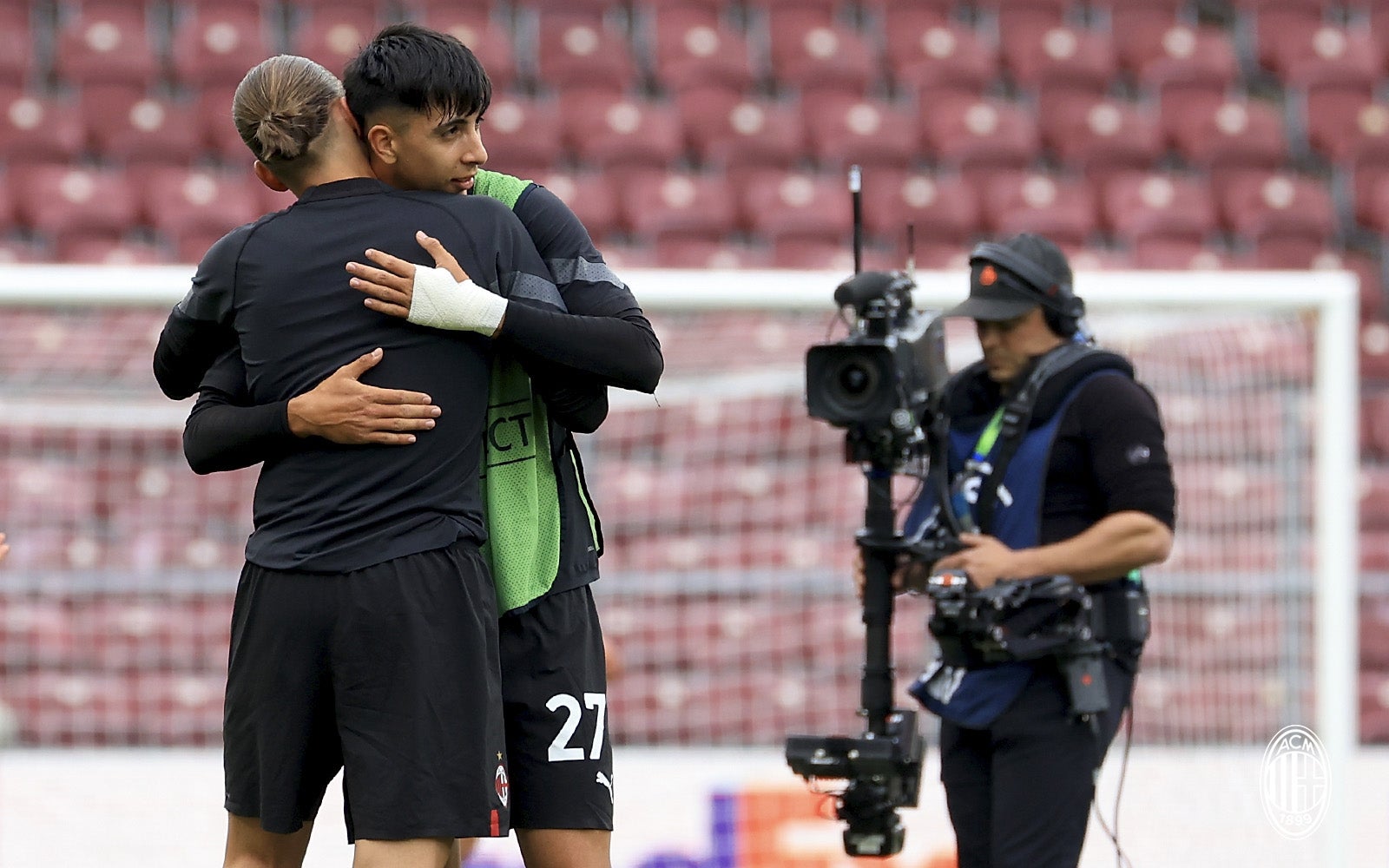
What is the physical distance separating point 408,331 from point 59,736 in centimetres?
374

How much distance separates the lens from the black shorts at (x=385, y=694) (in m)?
2.36

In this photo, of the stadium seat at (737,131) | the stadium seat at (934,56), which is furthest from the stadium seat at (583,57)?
the stadium seat at (934,56)

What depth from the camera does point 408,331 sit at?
241cm

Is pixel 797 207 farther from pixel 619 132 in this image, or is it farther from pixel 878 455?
pixel 878 455

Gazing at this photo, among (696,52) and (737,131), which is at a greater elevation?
(696,52)

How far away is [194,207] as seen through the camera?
334 inches

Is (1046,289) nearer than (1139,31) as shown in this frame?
Yes

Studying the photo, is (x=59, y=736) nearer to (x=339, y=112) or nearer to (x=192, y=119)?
(x=339, y=112)

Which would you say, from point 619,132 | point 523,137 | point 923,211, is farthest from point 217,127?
point 923,211

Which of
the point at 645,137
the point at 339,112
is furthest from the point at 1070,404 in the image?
the point at 645,137

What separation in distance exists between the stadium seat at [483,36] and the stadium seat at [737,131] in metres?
0.93

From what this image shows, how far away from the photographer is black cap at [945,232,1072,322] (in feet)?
10.7

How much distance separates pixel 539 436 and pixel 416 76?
0.54 metres

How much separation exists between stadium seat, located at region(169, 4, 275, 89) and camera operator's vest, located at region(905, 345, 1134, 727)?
6.89m
